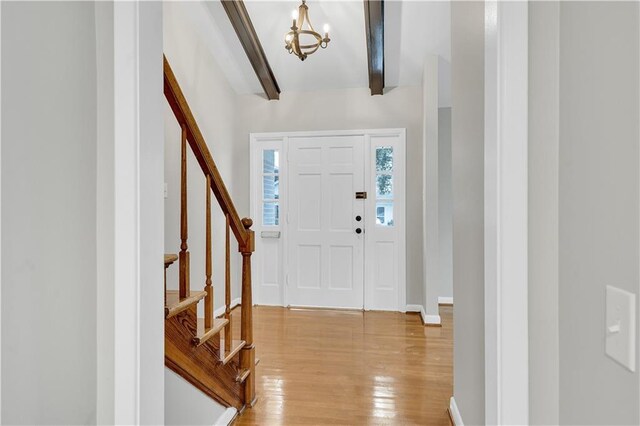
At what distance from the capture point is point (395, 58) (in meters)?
3.87

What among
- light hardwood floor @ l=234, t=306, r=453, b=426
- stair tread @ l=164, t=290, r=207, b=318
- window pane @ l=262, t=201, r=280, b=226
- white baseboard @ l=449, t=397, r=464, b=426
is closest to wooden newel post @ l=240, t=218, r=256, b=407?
light hardwood floor @ l=234, t=306, r=453, b=426

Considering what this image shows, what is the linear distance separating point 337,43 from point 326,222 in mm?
1950

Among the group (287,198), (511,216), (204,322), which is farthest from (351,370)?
(287,198)

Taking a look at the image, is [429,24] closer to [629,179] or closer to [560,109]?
[560,109]

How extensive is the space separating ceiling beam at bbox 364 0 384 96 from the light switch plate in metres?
3.03

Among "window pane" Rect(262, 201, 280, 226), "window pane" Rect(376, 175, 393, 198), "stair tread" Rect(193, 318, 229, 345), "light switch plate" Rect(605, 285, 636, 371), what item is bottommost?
"stair tread" Rect(193, 318, 229, 345)

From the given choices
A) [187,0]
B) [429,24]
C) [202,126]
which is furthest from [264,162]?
[429,24]

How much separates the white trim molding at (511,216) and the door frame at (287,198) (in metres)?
3.52

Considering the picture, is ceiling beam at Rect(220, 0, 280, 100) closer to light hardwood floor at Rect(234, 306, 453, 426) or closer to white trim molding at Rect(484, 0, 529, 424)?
light hardwood floor at Rect(234, 306, 453, 426)

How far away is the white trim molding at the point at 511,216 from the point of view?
0.86m

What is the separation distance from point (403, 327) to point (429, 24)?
288 centimetres

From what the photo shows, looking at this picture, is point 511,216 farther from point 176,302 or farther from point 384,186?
point 384,186

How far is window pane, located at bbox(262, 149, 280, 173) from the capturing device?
464 centimetres

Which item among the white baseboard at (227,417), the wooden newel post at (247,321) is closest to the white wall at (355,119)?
the wooden newel post at (247,321)
